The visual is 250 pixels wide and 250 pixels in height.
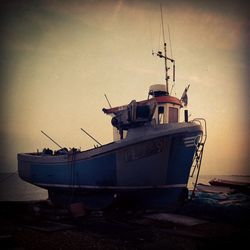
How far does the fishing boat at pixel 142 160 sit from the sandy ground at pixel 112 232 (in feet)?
3.01

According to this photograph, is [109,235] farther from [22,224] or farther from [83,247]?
[22,224]

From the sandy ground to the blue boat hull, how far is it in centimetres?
81

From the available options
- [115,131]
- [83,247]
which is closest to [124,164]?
[115,131]

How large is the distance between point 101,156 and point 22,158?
23.3 ft

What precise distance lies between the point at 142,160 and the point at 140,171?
0.44 m

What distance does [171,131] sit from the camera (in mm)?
10062

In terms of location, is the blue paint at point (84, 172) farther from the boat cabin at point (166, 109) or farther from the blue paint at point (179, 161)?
the boat cabin at point (166, 109)

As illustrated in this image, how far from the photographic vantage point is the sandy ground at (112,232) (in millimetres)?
6500

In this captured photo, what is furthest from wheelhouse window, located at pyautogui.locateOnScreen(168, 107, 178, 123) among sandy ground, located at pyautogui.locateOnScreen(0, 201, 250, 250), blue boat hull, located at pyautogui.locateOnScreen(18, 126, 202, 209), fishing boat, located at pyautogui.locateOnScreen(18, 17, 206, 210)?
sandy ground, located at pyautogui.locateOnScreen(0, 201, 250, 250)

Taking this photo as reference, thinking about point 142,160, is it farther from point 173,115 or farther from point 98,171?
point 173,115

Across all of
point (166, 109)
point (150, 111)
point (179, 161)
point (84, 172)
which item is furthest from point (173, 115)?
point (84, 172)

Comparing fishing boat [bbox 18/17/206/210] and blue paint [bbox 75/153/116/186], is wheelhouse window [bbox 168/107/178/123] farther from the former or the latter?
blue paint [bbox 75/153/116/186]

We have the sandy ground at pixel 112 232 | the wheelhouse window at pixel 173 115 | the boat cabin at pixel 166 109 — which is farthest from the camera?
the wheelhouse window at pixel 173 115

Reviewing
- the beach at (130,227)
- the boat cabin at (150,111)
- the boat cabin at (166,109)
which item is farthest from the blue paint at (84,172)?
the boat cabin at (166,109)
